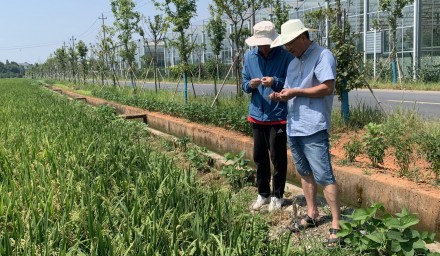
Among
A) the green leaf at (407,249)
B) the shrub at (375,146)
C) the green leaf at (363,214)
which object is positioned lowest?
the green leaf at (407,249)

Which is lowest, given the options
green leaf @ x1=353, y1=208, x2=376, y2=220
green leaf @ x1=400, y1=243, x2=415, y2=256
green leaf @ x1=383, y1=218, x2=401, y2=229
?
green leaf @ x1=400, y1=243, x2=415, y2=256

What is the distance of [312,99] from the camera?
2.87 meters

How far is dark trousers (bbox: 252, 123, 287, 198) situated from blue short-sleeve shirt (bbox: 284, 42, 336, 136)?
488 mm

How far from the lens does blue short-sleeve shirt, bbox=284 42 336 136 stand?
279 centimetres

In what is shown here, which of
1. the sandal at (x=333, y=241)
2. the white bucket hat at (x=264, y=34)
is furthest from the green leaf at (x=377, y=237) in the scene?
the white bucket hat at (x=264, y=34)

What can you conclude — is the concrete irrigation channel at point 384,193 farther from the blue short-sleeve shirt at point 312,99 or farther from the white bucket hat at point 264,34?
the white bucket hat at point 264,34

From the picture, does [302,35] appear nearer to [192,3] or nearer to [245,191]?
[245,191]

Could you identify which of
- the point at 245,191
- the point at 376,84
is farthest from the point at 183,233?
the point at 376,84

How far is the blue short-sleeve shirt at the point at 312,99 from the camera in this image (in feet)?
9.16

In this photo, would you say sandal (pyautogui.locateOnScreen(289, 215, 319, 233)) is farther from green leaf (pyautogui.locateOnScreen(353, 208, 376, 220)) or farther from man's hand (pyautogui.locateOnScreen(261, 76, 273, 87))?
man's hand (pyautogui.locateOnScreen(261, 76, 273, 87))

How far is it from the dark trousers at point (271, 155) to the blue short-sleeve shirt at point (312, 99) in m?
0.49

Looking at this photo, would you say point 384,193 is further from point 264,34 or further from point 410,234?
point 264,34

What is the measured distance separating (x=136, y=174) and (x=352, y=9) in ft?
67.8

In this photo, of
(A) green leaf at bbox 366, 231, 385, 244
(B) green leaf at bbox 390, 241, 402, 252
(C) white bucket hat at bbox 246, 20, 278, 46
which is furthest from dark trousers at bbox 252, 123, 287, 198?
(B) green leaf at bbox 390, 241, 402, 252
